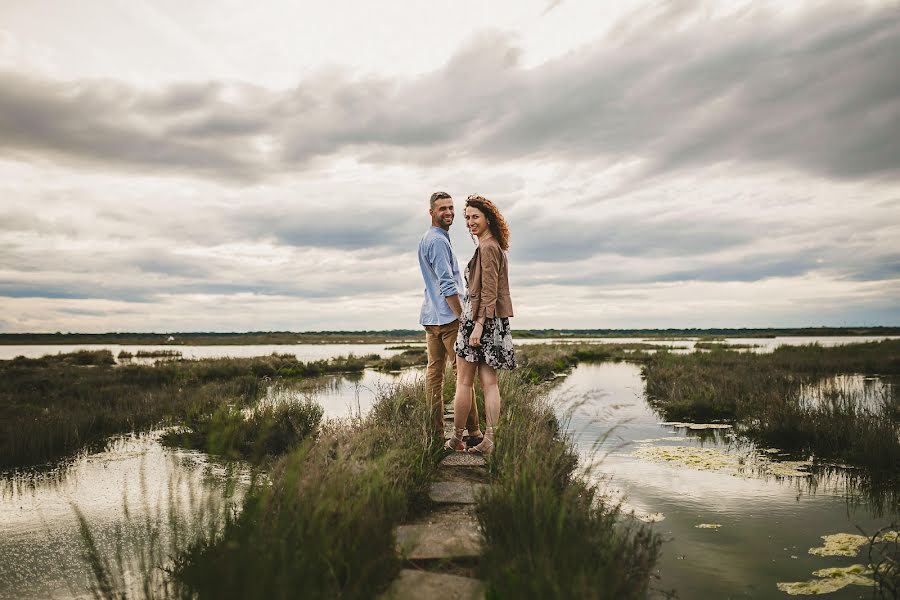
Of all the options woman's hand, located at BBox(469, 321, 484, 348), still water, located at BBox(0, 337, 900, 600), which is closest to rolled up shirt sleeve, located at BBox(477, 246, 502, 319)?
woman's hand, located at BBox(469, 321, 484, 348)

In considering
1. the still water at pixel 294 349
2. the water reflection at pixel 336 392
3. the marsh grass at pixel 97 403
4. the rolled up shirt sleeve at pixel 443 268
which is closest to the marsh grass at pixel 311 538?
the marsh grass at pixel 97 403

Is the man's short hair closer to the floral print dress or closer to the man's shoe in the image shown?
the floral print dress

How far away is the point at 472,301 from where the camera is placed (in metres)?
4.86

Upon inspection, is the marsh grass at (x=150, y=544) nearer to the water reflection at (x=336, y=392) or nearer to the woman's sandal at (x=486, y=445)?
the woman's sandal at (x=486, y=445)

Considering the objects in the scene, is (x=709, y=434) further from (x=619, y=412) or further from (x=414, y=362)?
(x=414, y=362)

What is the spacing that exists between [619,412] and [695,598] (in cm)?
849

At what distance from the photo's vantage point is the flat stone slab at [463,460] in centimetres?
490

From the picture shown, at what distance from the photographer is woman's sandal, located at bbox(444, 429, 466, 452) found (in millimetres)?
5250

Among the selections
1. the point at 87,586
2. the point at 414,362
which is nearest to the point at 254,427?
the point at 87,586

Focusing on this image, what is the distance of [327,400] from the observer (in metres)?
14.3

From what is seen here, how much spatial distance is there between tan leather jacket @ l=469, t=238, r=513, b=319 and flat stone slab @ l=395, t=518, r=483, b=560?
6.14 feet

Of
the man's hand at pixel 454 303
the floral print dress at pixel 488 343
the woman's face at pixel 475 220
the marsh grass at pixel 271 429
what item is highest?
the woman's face at pixel 475 220

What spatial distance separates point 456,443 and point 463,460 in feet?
1.03

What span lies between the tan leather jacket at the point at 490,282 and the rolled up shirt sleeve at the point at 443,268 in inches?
7.0
